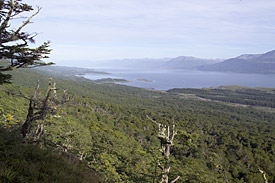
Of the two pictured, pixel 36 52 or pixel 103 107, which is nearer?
pixel 36 52

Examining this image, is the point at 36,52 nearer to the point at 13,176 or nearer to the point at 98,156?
the point at 13,176

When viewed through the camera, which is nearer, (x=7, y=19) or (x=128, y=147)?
(x=7, y=19)

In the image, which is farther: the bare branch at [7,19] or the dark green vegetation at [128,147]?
the dark green vegetation at [128,147]

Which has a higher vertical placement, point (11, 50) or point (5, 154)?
point (11, 50)

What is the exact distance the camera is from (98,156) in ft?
66.1

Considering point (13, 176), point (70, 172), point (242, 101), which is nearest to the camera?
point (13, 176)

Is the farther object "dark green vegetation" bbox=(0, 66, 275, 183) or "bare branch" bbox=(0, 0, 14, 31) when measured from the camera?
"dark green vegetation" bbox=(0, 66, 275, 183)

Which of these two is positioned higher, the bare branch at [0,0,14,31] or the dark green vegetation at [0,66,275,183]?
the bare branch at [0,0,14,31]

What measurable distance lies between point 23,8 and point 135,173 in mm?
17182

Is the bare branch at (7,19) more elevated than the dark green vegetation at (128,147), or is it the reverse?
the bare branch at (7,19)

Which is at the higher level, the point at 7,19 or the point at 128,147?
the point at 7,19

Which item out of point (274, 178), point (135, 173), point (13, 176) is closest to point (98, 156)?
point (135, 173)

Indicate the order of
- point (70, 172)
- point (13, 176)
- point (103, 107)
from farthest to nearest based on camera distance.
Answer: point (103, 107)
point (70, 172)
point (13, 176)

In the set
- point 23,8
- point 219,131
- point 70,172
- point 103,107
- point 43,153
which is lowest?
point 219,131
